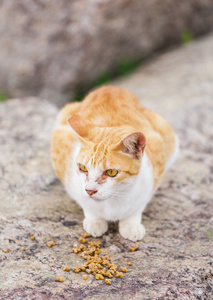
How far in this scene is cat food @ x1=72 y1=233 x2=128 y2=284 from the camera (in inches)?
103

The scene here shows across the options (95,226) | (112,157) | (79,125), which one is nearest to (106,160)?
(112,157)

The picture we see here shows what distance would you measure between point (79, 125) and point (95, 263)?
1.02m

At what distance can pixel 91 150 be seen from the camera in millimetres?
2721

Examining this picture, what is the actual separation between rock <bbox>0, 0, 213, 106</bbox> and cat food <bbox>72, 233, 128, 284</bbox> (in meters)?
4.30

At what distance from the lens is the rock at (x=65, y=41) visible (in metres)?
6.42

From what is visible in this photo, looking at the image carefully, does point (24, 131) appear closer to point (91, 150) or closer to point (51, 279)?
point (91, 150)

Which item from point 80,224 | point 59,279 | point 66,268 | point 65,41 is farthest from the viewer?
point 65,41

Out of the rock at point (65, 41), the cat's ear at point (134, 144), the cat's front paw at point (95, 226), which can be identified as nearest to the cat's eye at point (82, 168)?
the cat's ear at point (134, 144)

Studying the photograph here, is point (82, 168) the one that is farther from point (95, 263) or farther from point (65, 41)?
point (65, 41)

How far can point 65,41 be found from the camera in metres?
6.49

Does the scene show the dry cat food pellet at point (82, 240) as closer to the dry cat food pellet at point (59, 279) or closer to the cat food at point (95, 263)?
the cat food at point (95, 263)

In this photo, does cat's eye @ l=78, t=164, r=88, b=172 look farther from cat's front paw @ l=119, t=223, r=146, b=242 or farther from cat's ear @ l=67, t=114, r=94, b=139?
cat's front paw @ l=119, t=223, r=146, b=242

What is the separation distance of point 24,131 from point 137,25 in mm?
3583

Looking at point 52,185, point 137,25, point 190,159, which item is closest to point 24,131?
point 52,185
